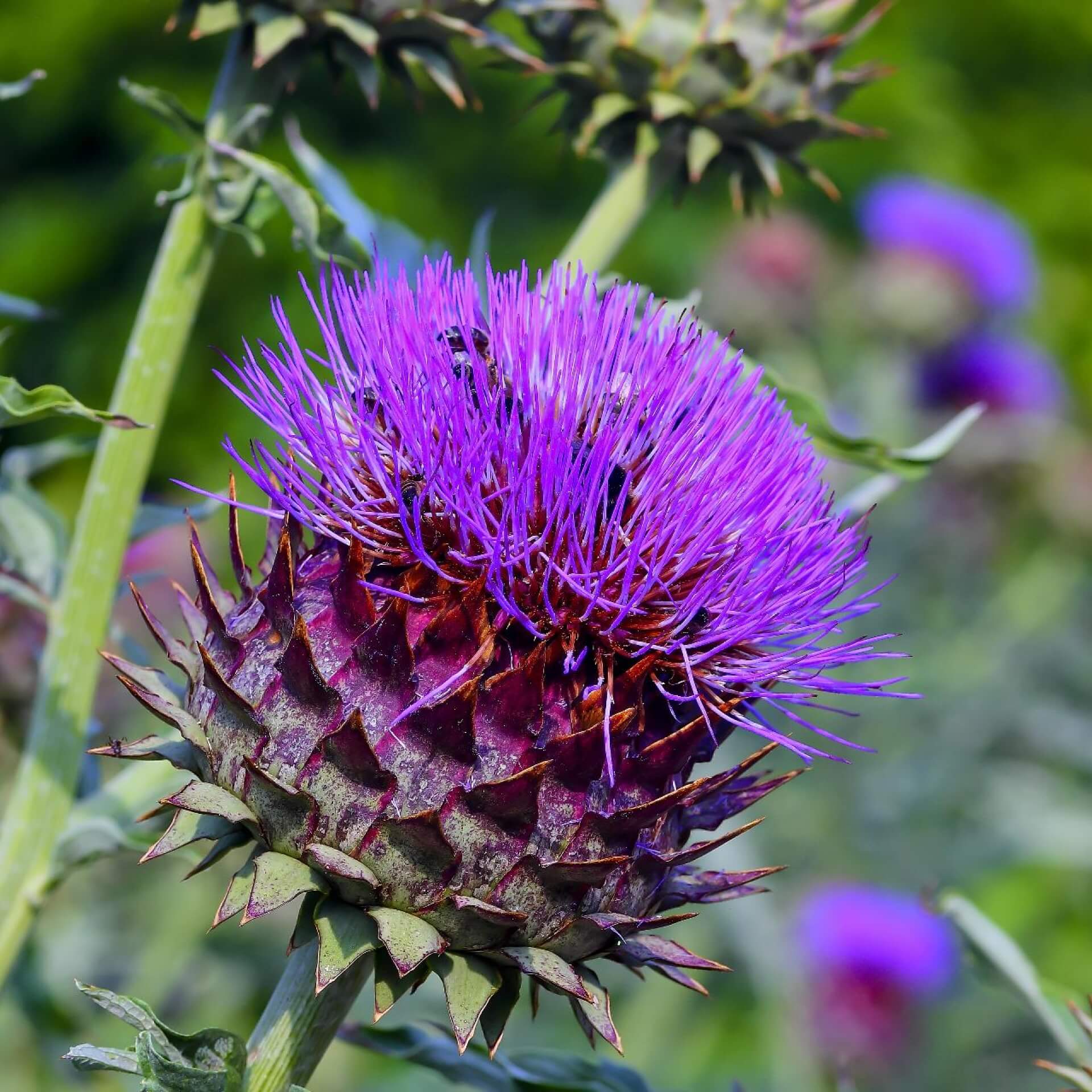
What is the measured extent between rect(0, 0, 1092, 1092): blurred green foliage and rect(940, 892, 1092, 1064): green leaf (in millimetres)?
1116

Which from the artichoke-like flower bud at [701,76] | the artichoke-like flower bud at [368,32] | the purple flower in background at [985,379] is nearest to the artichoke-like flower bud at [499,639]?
the artichoke-like flower bud at [368,32]

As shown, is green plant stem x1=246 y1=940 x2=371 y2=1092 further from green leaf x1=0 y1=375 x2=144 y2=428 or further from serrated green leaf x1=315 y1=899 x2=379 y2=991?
green leaf x1=0 y1=375 x2=144 y2=428

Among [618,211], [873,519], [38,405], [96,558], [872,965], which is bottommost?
[872,965]

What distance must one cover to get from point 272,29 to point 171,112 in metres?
0.16

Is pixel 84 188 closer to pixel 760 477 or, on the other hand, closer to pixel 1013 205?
pixel 1013 205

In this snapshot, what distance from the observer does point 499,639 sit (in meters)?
1.29

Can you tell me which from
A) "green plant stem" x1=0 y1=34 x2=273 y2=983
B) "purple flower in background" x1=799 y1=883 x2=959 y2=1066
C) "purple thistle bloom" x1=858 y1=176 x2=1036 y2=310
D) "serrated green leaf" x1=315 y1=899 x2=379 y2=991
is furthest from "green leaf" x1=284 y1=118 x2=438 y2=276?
"purple thistle bloom" x1=858 y1=176 x2=1036 y2=310

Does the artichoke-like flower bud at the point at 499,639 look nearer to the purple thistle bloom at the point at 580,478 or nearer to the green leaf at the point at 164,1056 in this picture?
the purple thistle bloom at the point at 580,478

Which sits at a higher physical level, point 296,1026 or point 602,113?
point 602,113

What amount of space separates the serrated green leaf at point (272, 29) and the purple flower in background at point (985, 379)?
3702 millimetres

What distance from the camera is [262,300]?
7.46 m

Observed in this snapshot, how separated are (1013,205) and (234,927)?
7245mm

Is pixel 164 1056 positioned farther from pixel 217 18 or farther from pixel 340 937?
pixel 217 18

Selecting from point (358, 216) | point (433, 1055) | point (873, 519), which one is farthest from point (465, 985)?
point (873, 519)
